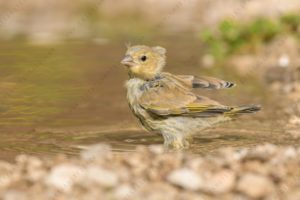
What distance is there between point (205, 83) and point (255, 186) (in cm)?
276

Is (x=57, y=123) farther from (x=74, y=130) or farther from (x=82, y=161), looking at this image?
(x=82, y=161)

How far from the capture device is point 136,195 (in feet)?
21.3

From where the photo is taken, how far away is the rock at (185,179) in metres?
6.54

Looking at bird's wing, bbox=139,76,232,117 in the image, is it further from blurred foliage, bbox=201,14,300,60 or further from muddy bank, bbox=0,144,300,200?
blurred foliage, bbox=201,14,300,60

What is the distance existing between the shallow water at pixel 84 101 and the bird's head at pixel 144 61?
2.31 ft

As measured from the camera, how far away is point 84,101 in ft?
37.9

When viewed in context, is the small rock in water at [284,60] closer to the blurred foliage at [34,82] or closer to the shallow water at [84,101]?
the shallow water at [84,101]

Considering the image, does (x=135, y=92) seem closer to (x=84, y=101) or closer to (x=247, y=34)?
(x=84, y=101)

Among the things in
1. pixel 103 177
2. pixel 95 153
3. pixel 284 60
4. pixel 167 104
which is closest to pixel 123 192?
pixel 103 177

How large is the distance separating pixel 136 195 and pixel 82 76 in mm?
6891

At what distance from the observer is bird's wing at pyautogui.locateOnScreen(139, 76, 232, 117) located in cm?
888

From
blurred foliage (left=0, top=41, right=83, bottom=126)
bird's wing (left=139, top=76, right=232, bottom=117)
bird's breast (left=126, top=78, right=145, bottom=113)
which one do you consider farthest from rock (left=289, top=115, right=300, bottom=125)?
blurred foliage (left=0, top=41, right=83, bottom=126)

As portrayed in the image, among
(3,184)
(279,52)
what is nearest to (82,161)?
(3,184)

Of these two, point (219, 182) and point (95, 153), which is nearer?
point (219, 182)
